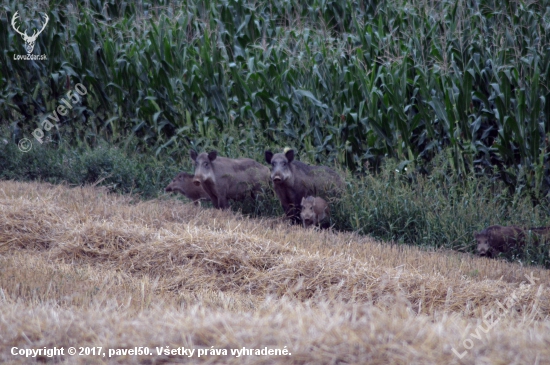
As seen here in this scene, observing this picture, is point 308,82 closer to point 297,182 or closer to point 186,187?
point 297,182

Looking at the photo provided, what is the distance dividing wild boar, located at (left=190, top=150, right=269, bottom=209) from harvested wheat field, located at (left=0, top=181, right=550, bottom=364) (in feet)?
2.00

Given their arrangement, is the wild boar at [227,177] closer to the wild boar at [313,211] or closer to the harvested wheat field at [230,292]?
the harvested wheat field at [230,292]

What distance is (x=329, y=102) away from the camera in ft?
37.3

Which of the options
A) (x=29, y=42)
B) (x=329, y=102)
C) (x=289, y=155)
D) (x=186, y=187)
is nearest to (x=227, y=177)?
(x=186, y=187)

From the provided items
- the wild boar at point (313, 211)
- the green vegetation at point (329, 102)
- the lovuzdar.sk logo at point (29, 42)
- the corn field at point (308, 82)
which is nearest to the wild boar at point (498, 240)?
the green vegetation at point (329, 102)

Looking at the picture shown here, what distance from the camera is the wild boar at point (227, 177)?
10000 millimetres

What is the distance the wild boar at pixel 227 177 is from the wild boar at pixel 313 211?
1152mm

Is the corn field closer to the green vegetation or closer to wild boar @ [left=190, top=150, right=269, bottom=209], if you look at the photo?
the green vegetation

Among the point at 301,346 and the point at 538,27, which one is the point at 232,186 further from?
the point at 301,346

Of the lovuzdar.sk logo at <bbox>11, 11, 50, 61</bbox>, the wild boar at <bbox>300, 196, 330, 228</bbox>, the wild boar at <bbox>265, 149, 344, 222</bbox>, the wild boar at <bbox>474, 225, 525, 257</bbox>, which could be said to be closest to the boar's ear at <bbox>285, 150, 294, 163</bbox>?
the wild boar at <bbox>265, 149, 344, 222</bbox>

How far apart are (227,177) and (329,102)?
2.47m

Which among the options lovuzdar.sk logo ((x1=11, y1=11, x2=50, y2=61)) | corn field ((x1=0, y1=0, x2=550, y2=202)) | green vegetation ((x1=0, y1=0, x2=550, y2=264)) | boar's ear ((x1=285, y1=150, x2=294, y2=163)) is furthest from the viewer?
lovuzdar.sk logo ((x1=11, y1=11, x2=50, y2=61))

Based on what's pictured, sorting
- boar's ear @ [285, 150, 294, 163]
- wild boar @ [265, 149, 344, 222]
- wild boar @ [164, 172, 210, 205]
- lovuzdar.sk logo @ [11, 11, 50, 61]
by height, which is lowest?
wild boar @ [164, 172, 210, 205]

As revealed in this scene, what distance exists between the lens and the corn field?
9.94 metres
